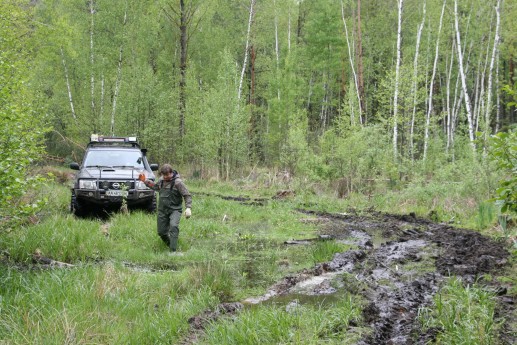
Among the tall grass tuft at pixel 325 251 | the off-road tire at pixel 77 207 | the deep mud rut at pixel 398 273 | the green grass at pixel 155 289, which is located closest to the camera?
the green grass at pixel 155 289

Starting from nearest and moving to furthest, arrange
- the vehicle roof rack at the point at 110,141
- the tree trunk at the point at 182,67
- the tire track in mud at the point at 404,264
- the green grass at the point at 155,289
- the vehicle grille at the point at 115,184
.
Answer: the green grass at the point at 155,289, the tire track in mud at the point at 404,264, the vehicle grille at the point at 115,184, the vehicle roof rack at the point at 110,141, the tree trunk at the point at 182,67

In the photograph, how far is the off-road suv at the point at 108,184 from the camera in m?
10.5

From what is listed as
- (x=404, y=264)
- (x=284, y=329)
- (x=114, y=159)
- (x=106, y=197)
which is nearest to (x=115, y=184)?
(x=106, y=197)

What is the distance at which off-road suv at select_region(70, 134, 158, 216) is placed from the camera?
10.5 metres

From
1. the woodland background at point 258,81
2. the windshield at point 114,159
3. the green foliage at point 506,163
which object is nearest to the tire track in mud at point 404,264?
the green foliage at point 506,163

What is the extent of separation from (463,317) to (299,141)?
1749 cm

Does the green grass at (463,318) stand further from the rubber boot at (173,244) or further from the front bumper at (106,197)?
the front bumper at (106,197)

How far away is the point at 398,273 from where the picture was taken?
289 inches

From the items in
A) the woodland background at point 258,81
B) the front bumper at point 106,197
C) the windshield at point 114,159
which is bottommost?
the front bumper at point 106,197

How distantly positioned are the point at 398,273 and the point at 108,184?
22.6ft

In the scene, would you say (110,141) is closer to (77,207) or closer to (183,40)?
(77,207)

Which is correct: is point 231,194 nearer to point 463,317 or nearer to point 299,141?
point 299,141

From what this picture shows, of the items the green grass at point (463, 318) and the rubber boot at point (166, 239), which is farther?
the rubber boot at point (166, 239)

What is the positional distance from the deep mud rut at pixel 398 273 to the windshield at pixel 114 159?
Result: 501 cm
